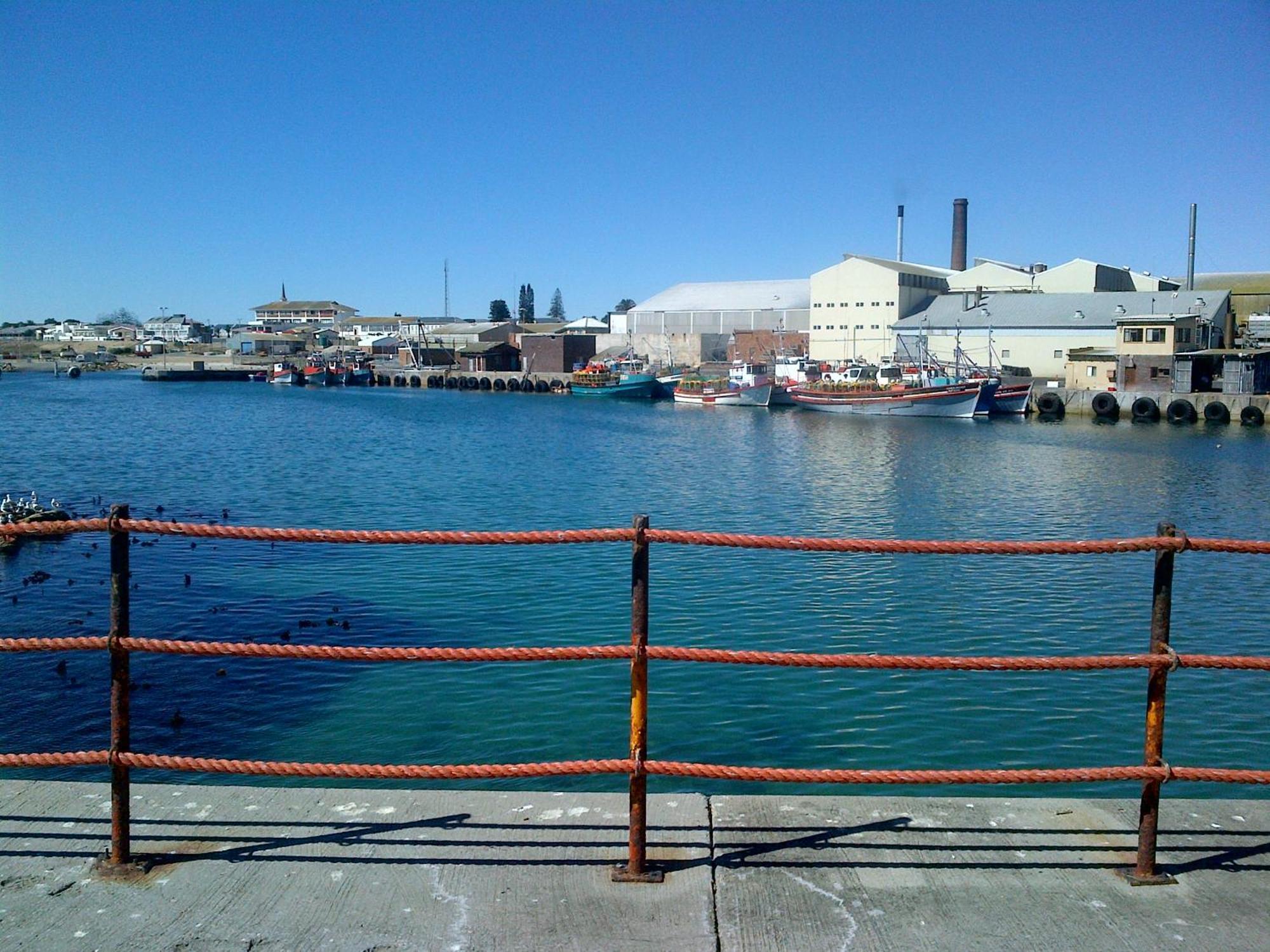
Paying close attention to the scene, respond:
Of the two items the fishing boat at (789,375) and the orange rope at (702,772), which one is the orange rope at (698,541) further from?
the fishing boat at (789,375)

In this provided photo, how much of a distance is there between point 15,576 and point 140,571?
1851 millimetres

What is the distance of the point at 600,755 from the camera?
9992 millimetres

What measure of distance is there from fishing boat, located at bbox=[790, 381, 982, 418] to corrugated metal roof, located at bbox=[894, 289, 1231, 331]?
13.4 m

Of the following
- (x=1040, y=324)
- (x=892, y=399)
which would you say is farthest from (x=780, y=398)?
(x=1040, y=324)

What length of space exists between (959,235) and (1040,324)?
Result: 3716 cm

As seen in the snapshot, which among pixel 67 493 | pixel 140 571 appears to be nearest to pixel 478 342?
pixel 67 493

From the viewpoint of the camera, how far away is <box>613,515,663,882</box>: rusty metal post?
3.77m

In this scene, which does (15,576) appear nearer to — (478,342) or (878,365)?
(878,365)

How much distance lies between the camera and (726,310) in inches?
3996

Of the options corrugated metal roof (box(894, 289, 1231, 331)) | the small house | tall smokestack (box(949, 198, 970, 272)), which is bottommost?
the small house

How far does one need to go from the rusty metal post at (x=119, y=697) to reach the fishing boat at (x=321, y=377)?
355ft

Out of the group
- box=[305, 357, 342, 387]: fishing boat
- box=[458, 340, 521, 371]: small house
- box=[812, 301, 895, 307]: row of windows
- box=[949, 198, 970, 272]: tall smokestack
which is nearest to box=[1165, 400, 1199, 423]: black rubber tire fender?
box=[812, 301, 895, 307]: row of windows

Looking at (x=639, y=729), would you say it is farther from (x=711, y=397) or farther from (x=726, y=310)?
(x=726, y=310)

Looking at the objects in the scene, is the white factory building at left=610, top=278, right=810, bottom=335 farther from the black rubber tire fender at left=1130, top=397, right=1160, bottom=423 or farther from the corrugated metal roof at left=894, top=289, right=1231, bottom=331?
the black rubber tire fender at left=1130, top=397, right=1160, bottom=423
